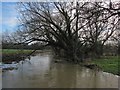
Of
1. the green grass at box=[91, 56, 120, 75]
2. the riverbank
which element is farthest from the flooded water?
the riverbank

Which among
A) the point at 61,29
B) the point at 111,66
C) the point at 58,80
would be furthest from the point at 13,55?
the point at 58,80

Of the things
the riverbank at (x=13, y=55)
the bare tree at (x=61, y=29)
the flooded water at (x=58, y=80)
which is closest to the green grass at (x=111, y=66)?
the flooded water at (x=58, y=80)

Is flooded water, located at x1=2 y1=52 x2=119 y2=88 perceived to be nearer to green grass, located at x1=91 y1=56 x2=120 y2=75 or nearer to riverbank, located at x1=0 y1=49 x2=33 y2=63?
green grass, located at x1=91 y1=56 x2=120 y2=75

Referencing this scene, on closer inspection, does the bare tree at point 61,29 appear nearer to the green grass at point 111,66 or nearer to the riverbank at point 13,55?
the riverbank at point 13,55

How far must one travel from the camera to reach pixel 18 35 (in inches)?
609

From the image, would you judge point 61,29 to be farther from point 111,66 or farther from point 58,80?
point 58,80

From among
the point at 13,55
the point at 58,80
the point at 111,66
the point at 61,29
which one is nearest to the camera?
the point at 58,80

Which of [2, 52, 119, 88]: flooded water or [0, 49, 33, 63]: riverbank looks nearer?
[2, 52, 119, 88]: flooded water

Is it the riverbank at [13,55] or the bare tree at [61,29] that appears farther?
the riverbank at [13,55]

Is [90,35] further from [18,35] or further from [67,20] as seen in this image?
[18,35]

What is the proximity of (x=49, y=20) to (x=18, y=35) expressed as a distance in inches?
92.1

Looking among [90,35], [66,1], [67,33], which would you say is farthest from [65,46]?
[66,1]

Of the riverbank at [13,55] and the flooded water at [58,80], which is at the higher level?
the riverbank at [13,55]

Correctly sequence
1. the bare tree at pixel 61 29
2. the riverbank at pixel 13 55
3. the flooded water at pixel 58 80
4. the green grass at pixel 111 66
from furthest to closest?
the riverbank at pixel 13 55
the bare tree at pixel 61 29
the green grass at pixel 111 66
the flooded water at pixel 58 80
